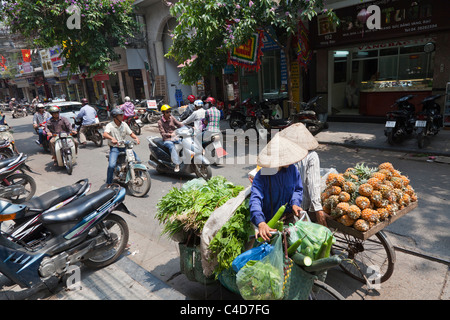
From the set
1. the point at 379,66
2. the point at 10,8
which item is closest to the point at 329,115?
the point at 379,66

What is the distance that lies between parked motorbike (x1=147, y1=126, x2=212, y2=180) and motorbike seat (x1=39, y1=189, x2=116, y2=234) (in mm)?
2976

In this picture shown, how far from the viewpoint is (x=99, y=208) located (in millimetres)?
3457

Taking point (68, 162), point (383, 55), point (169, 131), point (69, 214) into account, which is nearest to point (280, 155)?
point (69, 214)

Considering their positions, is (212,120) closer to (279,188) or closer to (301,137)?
(301,137)

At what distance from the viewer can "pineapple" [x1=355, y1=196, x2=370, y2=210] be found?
2684 millimetres

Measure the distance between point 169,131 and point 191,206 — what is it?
13.4ft

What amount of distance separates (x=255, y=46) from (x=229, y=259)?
383 inches

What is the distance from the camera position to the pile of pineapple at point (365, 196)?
2.64 metres

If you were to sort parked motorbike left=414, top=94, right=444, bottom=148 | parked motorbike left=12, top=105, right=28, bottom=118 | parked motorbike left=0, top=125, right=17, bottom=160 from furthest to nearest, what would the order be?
parked motorbike left=12, top=105, right=28, bottom=118 → parked motorbike left=0, top=125, right=17, bottom=160 → parked motorbike left=414, top=94, right=444, bottom=148

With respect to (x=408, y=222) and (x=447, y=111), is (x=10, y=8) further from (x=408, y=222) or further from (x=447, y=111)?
(x=447, y=111)

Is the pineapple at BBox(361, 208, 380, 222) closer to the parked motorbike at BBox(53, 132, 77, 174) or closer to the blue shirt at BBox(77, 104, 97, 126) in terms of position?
the parked motorbike at BBox(53, 132, 77, 174)

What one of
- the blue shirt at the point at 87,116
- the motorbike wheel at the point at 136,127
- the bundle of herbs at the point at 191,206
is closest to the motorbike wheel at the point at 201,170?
the bundle of herbs at the point at 191,206

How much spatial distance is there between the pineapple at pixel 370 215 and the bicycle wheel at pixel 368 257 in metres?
0.39

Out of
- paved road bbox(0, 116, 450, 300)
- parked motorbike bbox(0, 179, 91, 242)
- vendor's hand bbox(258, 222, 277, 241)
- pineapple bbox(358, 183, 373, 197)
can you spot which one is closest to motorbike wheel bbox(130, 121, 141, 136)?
paved road bbox(0, 116, 450, 300)
